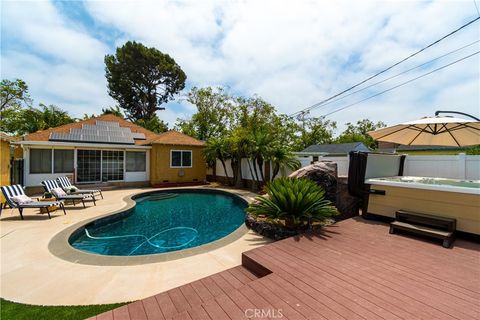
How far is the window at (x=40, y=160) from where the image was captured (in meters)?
11.3

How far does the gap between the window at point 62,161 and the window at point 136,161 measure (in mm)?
2946

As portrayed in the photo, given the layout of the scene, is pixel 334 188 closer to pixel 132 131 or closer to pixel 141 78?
pixel 132 131

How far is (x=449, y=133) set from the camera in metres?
6.67

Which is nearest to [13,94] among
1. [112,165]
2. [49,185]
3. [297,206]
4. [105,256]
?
[112,165]

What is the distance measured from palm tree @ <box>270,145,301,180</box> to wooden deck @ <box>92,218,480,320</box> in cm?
688

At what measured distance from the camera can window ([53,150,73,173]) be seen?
1198 cm

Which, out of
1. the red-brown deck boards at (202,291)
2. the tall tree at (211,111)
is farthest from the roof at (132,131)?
the red-brown deck boards at (202,291)

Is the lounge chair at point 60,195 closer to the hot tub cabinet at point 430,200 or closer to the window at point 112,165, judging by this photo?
the window at point 112,165

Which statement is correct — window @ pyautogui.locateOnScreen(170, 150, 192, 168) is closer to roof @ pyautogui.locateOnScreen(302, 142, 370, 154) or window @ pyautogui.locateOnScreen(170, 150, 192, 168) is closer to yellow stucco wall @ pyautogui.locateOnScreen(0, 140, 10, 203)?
yellow stucco wall @ pyautogui.locateOnScreen(0, 140, 10, 203)

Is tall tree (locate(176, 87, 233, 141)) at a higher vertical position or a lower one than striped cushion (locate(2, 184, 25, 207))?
higher

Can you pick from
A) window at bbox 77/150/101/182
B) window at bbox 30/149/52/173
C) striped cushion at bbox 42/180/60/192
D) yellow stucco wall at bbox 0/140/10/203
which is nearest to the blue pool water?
striped cushion at bbox 42/180/60/192

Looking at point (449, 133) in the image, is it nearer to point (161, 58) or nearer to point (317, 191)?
point (317, 191)

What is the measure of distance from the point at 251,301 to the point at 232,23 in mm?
9776

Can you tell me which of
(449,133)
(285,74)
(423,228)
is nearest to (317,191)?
(423,228)
